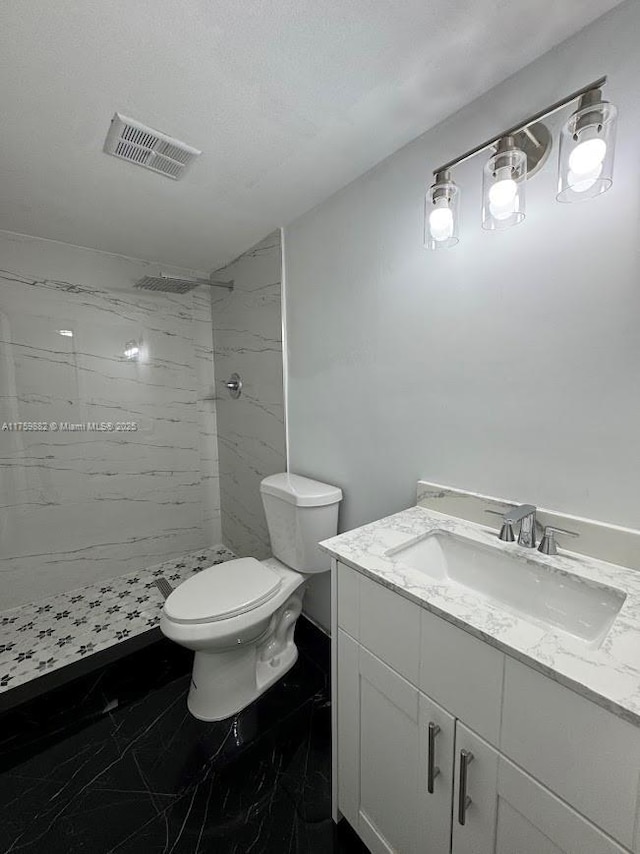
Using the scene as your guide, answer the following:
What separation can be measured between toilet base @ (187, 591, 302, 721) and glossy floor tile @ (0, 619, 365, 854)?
5 cm

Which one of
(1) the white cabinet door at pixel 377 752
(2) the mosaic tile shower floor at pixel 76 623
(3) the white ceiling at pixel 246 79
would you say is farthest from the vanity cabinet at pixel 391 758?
(3) the white ceiling at pixel 246 79

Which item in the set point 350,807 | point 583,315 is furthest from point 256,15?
point 350,807

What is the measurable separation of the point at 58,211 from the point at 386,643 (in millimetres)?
2294

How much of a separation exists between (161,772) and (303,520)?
0.99 metres

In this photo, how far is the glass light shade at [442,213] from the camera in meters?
1.03

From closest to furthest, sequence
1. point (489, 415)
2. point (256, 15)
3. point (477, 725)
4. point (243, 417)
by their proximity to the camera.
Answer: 1. point (477, 725)
2. point (256, 15)
3. point (489, 415)
4. point (243, 417)

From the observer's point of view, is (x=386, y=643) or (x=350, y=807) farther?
(x=350, y=807)

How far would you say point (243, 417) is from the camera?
2402 mm

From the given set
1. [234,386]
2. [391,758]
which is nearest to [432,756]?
[391,758]

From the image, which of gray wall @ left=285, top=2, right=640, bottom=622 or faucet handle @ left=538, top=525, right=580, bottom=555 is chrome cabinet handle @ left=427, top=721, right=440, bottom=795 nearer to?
faucet handle @ left=538, top=525, right=580, bottom=555

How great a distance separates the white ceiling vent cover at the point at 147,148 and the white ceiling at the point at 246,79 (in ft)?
0.11

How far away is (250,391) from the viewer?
2303mm

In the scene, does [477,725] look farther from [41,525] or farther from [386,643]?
[41,525]

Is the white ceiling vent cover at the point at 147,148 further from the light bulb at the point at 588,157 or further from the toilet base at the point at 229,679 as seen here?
the toilet base at the point at 229,679
